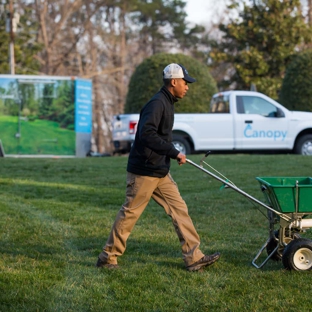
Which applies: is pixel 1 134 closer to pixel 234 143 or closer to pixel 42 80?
pixel 42 80

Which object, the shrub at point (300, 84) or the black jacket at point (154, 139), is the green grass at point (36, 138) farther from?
the black jacket at point (154, 139)

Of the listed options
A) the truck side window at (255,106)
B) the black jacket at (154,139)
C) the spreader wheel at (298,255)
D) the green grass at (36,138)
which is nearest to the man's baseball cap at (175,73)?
the black jacket at (154,139)

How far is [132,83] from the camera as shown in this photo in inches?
978

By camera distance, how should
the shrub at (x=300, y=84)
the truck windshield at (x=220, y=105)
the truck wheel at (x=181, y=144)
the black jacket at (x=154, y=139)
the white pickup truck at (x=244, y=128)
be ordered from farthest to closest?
the shrub at (x=300, y=84), the truck windshield at (x=220, y=105), the white pickup truck at (x=244, y=128), the truck wheel at (x=181, y=144), the black jacket at (x=154, y=139)

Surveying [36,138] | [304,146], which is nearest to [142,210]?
[304,146]

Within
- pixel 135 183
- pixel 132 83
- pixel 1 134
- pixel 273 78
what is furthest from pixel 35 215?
pixel 273 78

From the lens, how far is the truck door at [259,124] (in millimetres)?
18438

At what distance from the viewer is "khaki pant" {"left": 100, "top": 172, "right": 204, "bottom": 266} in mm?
6383

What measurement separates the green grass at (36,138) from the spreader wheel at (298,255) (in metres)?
16.4

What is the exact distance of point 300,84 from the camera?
25062mm

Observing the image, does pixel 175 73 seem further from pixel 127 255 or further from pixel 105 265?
pixel 127 255

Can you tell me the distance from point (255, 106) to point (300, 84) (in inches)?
278

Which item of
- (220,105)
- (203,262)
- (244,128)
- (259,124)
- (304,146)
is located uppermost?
(220,105)

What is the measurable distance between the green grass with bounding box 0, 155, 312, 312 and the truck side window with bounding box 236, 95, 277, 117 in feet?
16.8
